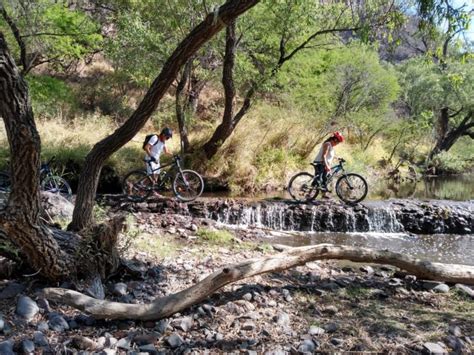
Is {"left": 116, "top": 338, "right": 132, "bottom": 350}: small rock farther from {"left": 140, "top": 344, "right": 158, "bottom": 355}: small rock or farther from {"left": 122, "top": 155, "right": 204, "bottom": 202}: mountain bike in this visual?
{"left": 122, "top": 155, "right": 204, "bottom": 202}: mountain bike

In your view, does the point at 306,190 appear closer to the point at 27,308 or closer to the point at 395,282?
the point at 395,282

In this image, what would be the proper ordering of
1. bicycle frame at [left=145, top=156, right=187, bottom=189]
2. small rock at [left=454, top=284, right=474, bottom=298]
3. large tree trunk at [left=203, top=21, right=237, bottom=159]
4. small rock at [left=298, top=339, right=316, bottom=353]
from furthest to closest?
large tree trunk at [left=203, top=21, right=237, bottom=159] < bicycle frame at [left=145, top=156, right=187, bottom=189] < small rock at [left=454, top=284, right=474, bottom=298] < small rock at [left=298, top=339, right=316, bottom=353]

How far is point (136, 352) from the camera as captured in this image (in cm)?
311

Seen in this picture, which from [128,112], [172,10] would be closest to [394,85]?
[128,112]

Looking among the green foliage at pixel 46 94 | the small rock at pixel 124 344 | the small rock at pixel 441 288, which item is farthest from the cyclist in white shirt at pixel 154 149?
the small rock at pixel 124 344

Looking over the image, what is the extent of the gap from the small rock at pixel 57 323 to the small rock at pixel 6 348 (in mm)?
383

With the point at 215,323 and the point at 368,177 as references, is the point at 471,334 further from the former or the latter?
the point at 368,177

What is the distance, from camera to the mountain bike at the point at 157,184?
10.2 meters

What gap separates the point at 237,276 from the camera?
13.4 ft

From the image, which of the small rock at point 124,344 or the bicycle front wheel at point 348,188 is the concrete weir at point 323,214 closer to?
the bicycle front wheel at point 348,188

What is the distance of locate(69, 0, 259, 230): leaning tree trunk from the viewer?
4.04m

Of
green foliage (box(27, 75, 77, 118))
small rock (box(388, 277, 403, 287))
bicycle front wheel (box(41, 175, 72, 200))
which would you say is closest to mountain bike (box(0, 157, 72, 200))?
bicycle front wheel (box(41, 175, 72, 200))

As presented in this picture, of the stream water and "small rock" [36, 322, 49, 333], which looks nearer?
"small rock" [36, 322, 49, 333]

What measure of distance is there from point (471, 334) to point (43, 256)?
11.7 ft
